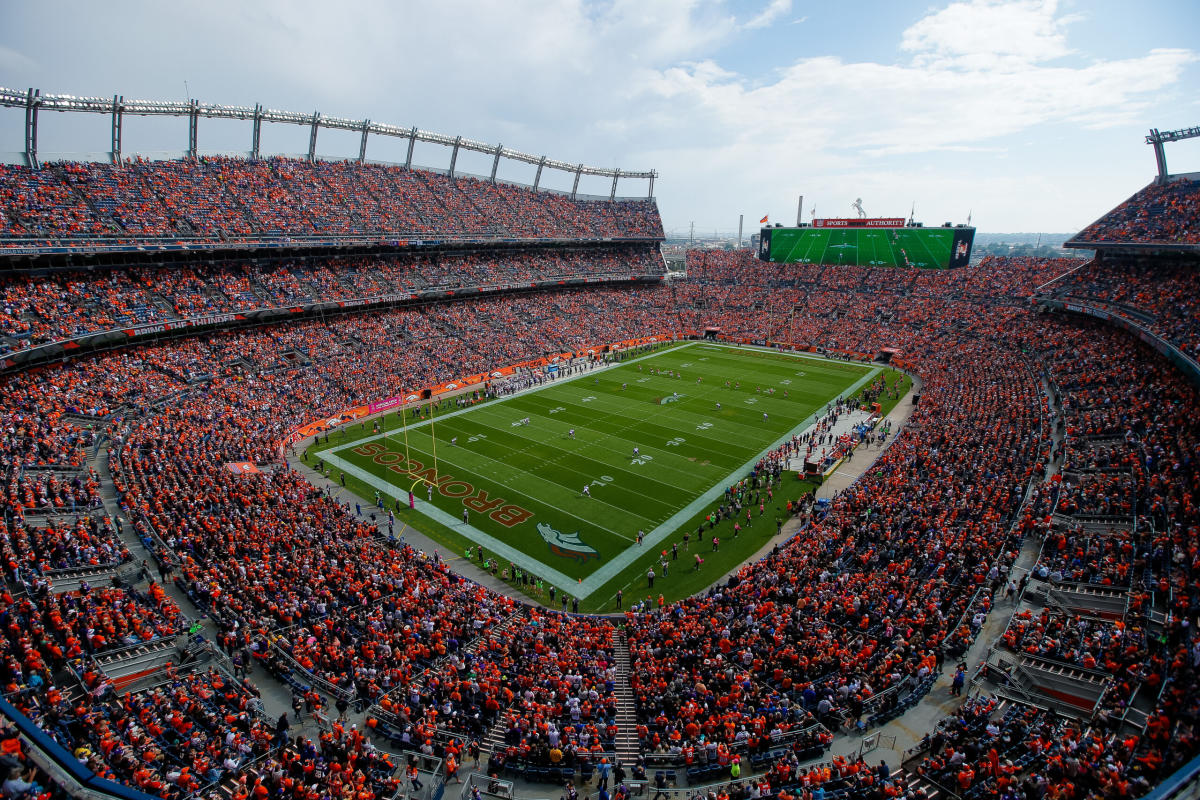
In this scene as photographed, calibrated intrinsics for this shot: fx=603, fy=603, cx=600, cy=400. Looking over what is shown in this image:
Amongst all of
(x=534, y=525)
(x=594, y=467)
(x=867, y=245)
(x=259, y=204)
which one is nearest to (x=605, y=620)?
(x=534, y=525)

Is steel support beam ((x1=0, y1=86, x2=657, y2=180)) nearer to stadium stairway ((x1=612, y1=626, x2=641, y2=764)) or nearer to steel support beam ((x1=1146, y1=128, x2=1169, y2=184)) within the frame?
steel support beam ((x1=1146, y1=128, x2=1169, y2=184))

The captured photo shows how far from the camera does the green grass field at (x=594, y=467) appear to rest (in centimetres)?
A: 2305

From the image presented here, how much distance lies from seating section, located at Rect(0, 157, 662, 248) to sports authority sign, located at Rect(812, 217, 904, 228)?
2509 centimetres

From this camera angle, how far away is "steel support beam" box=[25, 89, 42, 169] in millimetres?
37500

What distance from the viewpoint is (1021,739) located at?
11.6 m

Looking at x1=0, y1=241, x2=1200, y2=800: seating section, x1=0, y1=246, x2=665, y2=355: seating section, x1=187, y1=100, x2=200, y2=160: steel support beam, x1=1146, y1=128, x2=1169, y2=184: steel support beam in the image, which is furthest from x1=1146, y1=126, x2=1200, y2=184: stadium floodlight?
x1=187, y1=100, x2=200, y2=160: steel support beam

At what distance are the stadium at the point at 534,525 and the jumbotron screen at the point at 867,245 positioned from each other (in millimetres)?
9617

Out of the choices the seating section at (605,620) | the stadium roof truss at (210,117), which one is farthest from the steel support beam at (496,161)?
the seating section at (605,620)

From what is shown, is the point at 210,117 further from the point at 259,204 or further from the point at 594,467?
the point at 594,467

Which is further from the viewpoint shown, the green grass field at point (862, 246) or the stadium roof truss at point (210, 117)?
the green grass field at point (862, 246)

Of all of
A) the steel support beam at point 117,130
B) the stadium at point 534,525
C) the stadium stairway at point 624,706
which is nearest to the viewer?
the stadium at point 534,525

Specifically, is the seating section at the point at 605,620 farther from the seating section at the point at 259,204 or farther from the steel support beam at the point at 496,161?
the steel support beam at the point at 496,161

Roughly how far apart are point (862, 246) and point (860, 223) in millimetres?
2843

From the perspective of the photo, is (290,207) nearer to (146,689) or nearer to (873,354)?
(146,689)
